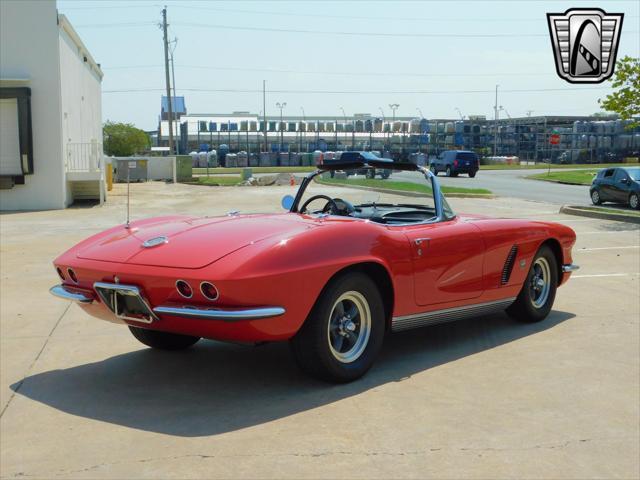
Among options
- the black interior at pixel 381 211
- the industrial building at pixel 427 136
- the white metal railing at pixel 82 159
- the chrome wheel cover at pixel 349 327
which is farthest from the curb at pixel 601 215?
the industrial building at pixel 427 136

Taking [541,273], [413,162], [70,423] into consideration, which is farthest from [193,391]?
[541,273]

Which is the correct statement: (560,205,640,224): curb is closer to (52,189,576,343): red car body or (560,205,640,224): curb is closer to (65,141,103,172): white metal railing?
(52,189,576,343): red car body

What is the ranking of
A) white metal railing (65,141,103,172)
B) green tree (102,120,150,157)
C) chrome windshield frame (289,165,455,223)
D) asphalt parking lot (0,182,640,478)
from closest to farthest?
1. asphalt parking lot (0,182,640,478)
2. chrome windshield frame (289,165,455,223)
3. white metal railing (65,141,103,172)
4. green tree (102,120,150,157)

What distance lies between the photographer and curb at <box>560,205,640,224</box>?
57.2ft

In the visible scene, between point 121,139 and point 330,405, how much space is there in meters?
86.7

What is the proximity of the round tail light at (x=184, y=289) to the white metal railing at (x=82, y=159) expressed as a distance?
2253 cm

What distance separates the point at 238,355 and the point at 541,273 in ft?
9.36

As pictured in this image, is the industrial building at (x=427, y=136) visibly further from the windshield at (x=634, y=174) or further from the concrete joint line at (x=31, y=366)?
the concrete joint line at (x=31, y=366)

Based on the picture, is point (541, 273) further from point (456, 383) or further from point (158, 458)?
point (158, 458)

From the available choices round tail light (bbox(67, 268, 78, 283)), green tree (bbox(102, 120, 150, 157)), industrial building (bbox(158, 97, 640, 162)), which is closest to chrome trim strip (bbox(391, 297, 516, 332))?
round tail light (bbox(67, 268, 78, 283))

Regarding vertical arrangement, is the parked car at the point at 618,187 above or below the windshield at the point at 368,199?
below

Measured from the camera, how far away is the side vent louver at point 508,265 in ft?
20.5

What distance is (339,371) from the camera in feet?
15.8

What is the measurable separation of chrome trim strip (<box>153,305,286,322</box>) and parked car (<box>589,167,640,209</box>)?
2037cm
